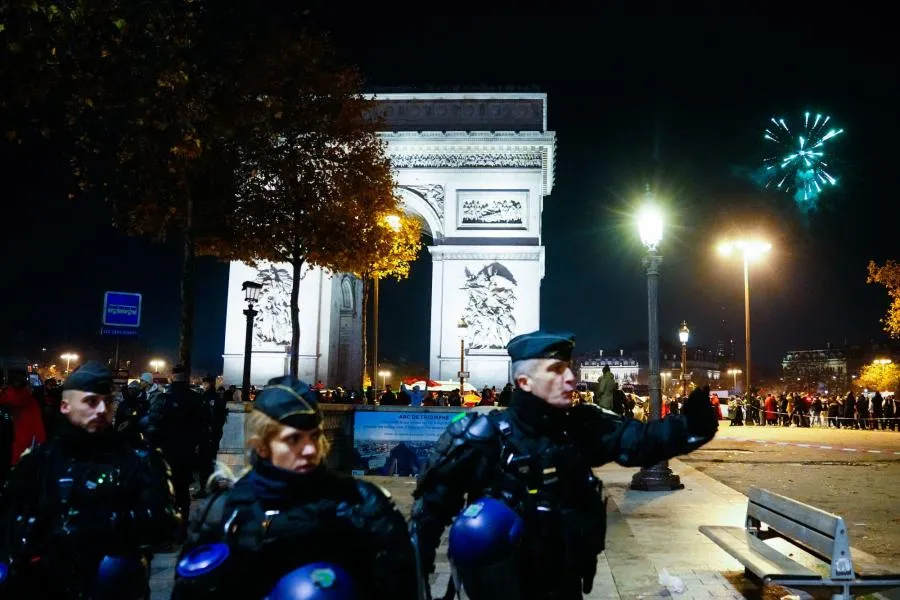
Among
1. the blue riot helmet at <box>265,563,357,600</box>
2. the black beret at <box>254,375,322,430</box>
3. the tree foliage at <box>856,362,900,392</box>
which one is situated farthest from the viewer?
the tree foliage at <box>856,362,900,392</box>

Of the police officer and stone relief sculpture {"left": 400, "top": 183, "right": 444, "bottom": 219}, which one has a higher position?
stone relief sculpture {"left": 400, "top": 183, "right": 444, "bottom": 219}

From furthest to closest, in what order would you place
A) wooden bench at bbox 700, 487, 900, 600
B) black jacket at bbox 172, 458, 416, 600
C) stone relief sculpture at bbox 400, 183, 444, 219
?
stone relief sculpture at bbox 400, 183, 444, 219 → wooden bench at bbox 700, 487, 900, 600 → black jacket at bbox 172, 458, 416, 600

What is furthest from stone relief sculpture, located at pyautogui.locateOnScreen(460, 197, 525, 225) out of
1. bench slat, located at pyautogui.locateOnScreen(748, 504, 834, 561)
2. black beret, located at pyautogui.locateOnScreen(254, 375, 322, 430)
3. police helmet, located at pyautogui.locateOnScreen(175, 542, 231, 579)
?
police helmet, located at pyautogui.locateOnScreen(175, 542, 231, 579)

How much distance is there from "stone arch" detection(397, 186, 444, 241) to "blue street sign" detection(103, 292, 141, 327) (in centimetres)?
2121

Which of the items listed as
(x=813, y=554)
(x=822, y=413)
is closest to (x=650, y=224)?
(x=813, y=554)

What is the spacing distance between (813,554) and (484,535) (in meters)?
3.36

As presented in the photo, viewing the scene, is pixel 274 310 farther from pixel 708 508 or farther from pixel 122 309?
pixel 708 508

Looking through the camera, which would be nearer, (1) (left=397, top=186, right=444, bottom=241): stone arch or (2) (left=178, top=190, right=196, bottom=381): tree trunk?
(2) (left=178, top=190, right=196, bottom=381): tree trunk

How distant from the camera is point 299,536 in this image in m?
2.23

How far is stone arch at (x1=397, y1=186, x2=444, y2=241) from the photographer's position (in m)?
33.8

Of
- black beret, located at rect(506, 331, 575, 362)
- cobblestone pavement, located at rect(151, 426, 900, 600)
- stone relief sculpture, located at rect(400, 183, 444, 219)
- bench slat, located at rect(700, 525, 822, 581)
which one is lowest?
cobblestone pavement, located at rect(151, 426, 900, 600)

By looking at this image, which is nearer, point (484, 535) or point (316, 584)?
point (316, 584)

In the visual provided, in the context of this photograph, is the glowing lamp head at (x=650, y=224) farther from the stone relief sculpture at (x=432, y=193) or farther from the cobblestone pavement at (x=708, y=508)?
the stone relief sculpture at (x=432, y=193)

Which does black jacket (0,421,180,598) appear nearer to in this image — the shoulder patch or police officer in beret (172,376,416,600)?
police officer in beret (172,376,416,600)
